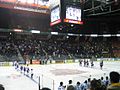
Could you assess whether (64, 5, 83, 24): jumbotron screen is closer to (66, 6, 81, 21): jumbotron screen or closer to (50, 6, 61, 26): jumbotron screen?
(66, 6, 81, 21): jumbotron screen

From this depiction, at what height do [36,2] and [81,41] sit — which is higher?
[36,2]

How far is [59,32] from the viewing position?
36625 millimetres

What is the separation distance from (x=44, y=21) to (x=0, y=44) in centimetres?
861

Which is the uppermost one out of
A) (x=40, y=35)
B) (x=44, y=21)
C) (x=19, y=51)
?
(x=44, y=21)

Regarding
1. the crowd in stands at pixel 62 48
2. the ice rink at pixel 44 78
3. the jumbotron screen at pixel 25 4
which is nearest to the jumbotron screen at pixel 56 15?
the ice rink at pixel 44 78

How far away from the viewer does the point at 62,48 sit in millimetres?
35156

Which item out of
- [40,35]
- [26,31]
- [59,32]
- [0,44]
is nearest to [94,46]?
[59,32]

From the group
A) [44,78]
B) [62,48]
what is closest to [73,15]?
[44,78]

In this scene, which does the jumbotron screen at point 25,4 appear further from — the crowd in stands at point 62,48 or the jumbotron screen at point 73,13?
the jumbotron screen at point 73,13

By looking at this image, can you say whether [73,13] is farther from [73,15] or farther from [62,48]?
[62,48]

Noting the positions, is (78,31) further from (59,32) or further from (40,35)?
(40,35)

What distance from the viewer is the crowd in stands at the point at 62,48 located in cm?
2987

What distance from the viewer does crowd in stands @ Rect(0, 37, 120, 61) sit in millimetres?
29869

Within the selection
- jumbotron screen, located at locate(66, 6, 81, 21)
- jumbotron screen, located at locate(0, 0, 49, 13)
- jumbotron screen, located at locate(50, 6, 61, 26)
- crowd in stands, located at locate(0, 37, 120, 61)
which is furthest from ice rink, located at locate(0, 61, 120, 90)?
crowd in stands, located at locate(0, 37, 120, 61)
